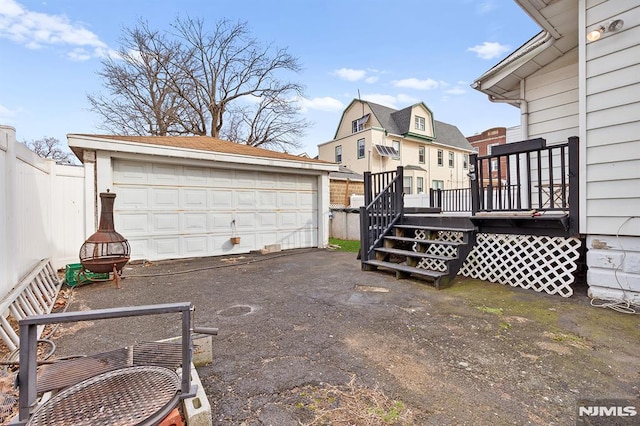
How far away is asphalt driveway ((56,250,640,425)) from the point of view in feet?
5.33

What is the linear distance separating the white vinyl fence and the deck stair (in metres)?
4.56

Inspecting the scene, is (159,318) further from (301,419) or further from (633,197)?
(633,197)

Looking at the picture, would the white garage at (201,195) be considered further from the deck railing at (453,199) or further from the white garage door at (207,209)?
the deck railing at (453,199)

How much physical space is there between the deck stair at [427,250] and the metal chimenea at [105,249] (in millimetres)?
3869

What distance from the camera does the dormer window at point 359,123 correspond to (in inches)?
702

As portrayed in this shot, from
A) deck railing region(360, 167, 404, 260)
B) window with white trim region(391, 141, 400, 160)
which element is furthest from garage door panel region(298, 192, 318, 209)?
window with white trim region(391, 141, 400, 160)

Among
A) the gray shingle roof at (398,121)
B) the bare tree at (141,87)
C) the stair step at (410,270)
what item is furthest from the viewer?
the gray shingle roof at (398,121)

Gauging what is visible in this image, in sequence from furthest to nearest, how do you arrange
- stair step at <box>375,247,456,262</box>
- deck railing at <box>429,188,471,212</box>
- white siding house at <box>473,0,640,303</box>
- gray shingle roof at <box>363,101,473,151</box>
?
1. gray shingle roof at <box>363,101,473,151</box>
2. deck railing at <box>429,188,471,212</box>
3. stair step at <box>375,247,456,262</box>
4. white siding house at <box>473,0,640,303</box>

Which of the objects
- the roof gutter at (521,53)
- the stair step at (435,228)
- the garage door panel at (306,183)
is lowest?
the stair step at (435,228)

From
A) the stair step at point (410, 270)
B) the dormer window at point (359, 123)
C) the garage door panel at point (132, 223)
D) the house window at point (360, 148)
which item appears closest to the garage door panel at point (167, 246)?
the garage door panel at point (132, 223)

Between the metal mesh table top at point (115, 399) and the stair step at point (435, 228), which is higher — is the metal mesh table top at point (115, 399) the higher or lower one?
the lower one

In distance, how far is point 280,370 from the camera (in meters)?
2.01

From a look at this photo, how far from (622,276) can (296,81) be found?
16983mm

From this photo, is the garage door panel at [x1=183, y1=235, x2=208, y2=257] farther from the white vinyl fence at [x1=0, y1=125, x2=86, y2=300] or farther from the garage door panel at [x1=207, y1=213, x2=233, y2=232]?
the white vinyl fence at [x1=0, y1=125, x2=86, y2=300]
